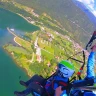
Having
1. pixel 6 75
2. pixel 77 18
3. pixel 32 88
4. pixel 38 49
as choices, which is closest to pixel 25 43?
pixel 38 49

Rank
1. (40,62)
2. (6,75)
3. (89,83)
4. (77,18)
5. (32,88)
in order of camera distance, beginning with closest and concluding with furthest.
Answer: (89,83) < (32,88) < (6,75) < (40,62) < (77,18)

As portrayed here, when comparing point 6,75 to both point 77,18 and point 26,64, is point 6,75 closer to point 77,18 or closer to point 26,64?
point 26,64

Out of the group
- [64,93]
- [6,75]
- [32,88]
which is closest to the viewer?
[64,93]

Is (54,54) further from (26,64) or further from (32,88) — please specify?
(32,88)

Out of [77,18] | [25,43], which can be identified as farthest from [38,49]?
[77,18]

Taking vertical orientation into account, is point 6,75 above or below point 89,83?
below

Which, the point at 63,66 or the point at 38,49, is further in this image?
the point at 38,49

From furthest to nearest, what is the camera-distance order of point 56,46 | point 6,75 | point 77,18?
point 77,18, point 56,46, point 6,75

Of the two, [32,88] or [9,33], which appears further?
[9,33]

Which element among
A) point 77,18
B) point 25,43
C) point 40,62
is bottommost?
point 40,62
